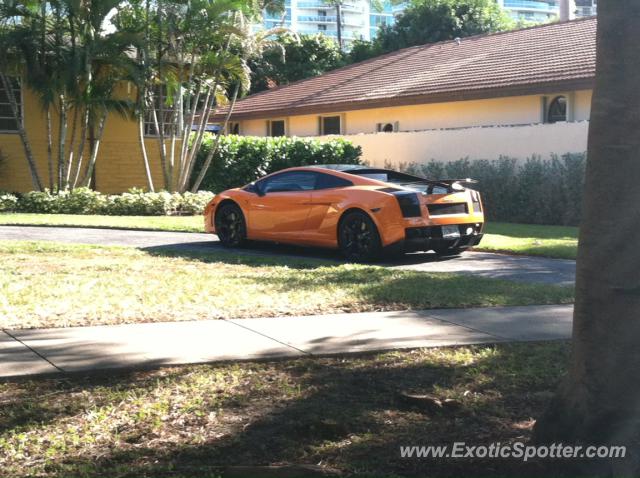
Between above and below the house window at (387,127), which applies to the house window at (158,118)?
above

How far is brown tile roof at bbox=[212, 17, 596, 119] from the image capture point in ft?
80.4

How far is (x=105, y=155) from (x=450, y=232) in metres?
15.9

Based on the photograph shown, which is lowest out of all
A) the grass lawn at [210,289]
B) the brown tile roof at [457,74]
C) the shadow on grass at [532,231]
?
the shadow on grass at [532,231]

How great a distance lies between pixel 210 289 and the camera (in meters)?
10.5

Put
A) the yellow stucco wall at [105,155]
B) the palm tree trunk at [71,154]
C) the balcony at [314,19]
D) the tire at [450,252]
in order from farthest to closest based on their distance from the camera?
the balcony at [314,19] < the yellow stucco wall at [105,155] < the palm tree trunk at [71,154] < the tire at [450,252]

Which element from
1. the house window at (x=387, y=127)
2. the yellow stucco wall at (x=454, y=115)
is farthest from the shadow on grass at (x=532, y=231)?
the house window at (x=387, y=127)

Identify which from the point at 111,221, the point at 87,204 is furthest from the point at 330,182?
the point at 87,204

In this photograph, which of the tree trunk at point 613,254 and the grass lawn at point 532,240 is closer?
the tree trunk at point 613,254

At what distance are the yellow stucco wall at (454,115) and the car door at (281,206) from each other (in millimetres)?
10841

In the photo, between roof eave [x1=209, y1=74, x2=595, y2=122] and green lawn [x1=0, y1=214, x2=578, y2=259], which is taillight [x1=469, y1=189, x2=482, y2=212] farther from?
roof eave [x1=209, y1=74, x2=595, y2=122]

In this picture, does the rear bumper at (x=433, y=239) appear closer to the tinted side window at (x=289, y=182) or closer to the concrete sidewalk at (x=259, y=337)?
the tinted side window at (x=289, y=182)

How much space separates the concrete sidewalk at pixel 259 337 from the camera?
7039 mm

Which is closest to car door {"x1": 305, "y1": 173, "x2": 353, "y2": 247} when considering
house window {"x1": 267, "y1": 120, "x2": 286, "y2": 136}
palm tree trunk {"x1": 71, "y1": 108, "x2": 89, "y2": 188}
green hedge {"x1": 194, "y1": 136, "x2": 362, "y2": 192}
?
palm tree trunk {"x1": 71, "y1": 108, "x2": 89, "y2": 188}

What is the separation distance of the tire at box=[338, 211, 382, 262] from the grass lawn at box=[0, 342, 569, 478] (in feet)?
21.2
